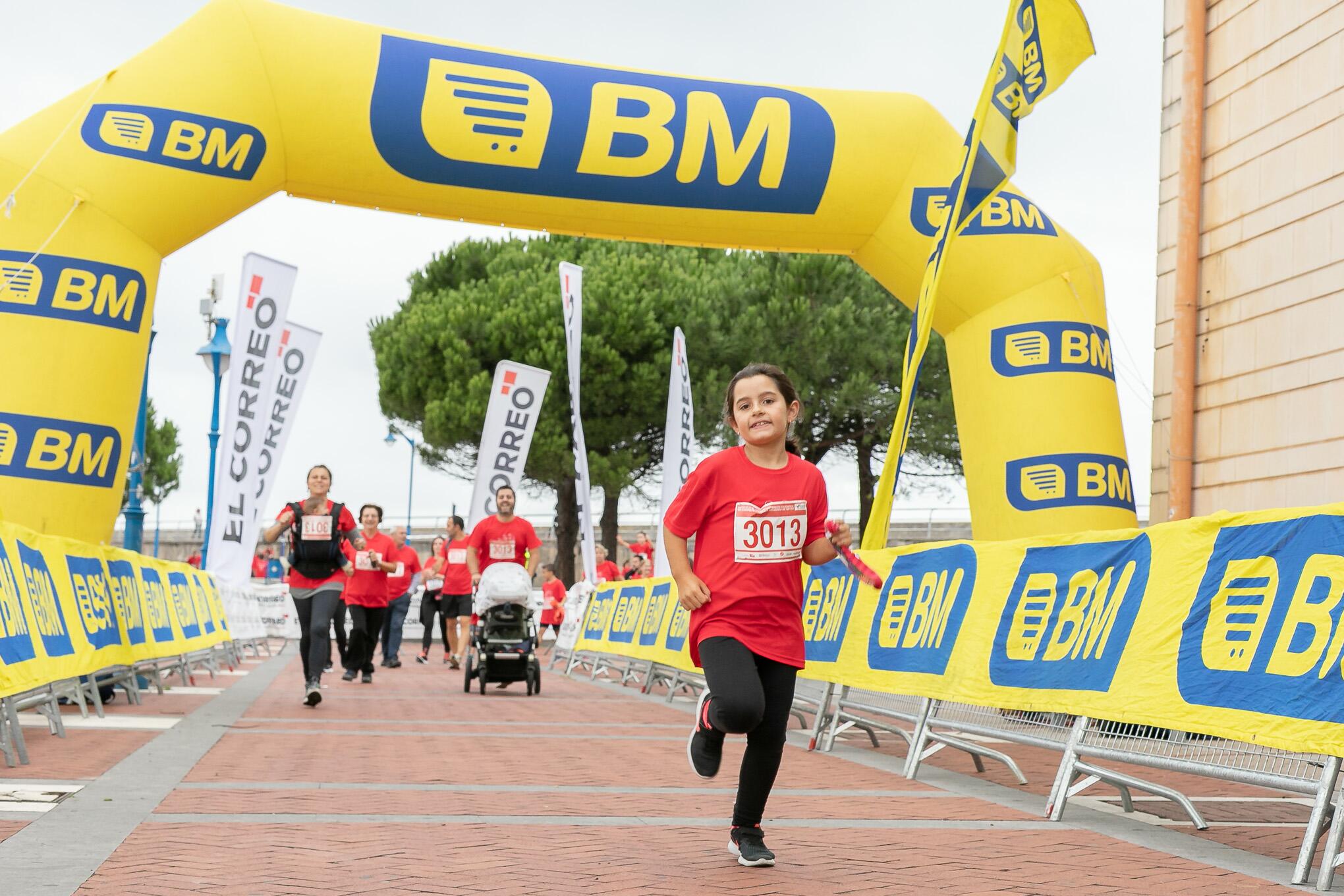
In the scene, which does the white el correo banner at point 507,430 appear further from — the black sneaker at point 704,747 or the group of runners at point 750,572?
the black sneaker at point 704,747

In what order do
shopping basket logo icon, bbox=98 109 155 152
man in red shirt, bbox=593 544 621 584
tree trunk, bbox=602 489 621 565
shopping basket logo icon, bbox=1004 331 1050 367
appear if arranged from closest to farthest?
1. shopping basket logo icon, bbox=98 109 155 152
2. shopping basket logo icon, bbox=1004 331 1050 367
3. man in red shirt, bbox=593 544 621 584
4. tree trunk, bbox=602 489 621 565

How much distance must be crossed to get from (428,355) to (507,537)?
30.7 meters

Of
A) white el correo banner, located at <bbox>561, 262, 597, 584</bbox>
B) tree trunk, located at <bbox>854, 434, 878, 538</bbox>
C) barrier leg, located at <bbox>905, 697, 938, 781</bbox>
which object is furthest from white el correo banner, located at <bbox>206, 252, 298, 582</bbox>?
tree trunk, located at <bbox>854, 434, 878, 538</bbox>

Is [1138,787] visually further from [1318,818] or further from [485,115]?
[485,115]

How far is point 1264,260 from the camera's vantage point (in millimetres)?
12336

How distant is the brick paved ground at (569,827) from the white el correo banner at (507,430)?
11.8 metres

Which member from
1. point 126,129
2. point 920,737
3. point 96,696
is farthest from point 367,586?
point 920,737

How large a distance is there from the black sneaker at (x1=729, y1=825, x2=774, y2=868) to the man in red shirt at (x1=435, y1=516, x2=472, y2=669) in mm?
12589

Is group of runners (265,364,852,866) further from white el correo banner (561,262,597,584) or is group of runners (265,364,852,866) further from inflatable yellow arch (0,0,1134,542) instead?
white el correo banner (561,262,597,584)

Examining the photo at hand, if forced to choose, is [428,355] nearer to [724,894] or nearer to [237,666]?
[237,666]

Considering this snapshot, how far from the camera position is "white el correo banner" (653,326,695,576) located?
20.8 m

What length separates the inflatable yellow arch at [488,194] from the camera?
1093cm

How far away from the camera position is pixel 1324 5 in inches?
460

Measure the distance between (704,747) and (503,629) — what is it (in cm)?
951
